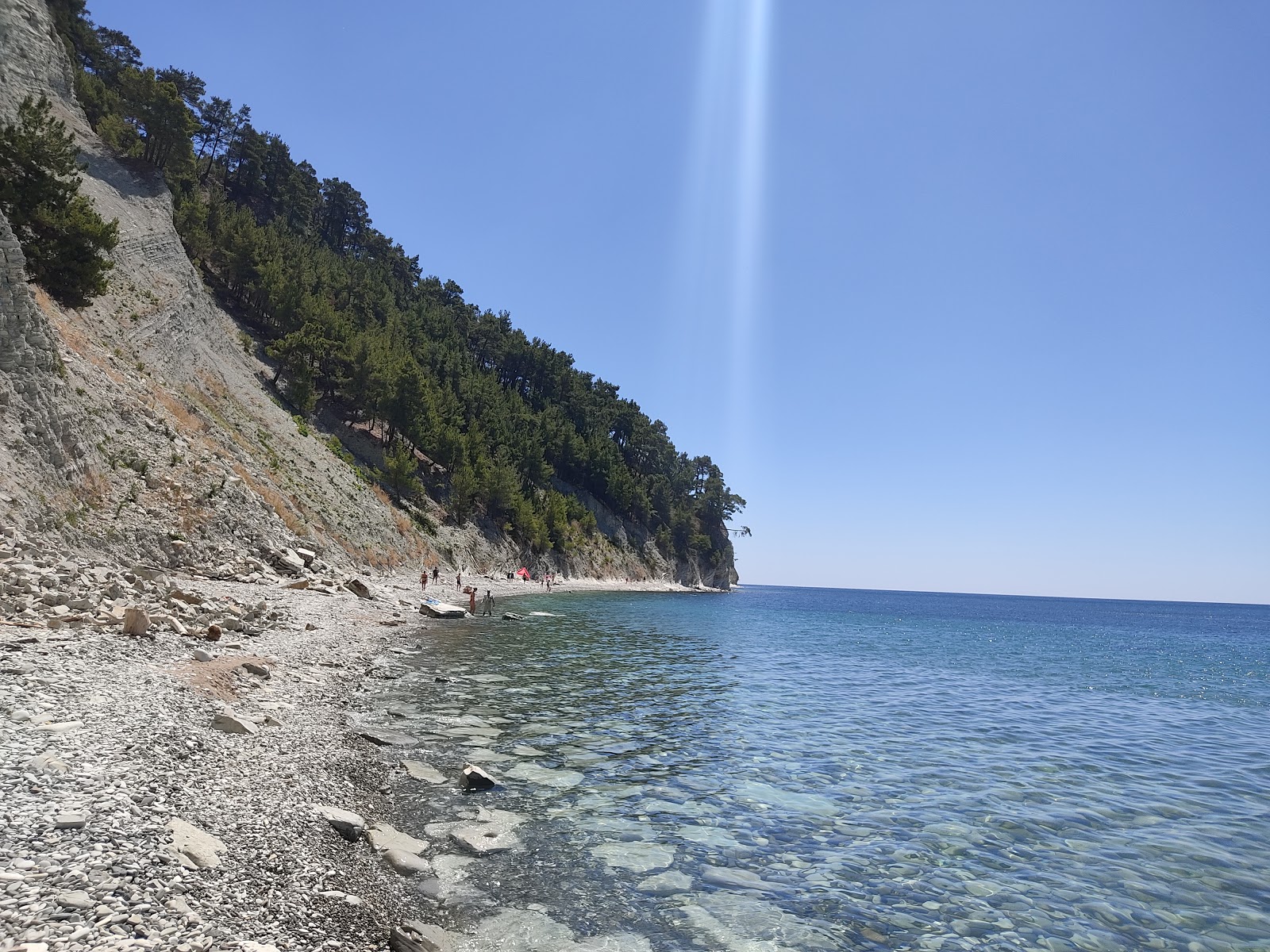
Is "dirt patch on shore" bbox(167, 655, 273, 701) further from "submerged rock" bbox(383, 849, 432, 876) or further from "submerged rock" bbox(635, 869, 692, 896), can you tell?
"submerged rock" bbox(635, 869, 692, 896)

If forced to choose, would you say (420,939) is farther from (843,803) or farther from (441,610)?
(441,610)

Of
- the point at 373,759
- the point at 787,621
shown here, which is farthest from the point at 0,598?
the point at 787,621

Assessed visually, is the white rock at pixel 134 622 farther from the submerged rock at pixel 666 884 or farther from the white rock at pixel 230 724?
the submerged rock at pixel 666 884

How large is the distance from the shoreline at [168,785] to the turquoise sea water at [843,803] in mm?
1522

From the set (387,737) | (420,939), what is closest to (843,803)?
(420,939)

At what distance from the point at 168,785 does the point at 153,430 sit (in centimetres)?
3159

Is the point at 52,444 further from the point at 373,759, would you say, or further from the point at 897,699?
the point at 897,699

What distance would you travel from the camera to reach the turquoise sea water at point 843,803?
9.46m

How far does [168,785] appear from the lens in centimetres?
942

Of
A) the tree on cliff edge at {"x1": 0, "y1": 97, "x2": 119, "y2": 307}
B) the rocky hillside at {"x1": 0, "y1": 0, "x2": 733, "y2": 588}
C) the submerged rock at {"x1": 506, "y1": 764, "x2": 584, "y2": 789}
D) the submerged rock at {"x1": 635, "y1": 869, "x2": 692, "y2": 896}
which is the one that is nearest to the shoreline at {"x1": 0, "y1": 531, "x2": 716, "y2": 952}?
the submerged rock at {"x1": 506, "y1": 764, "x2": 584, "y2": 789}

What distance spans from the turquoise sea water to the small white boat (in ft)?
32.1

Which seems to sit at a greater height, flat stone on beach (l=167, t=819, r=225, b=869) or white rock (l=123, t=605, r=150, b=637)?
white rock (l=123, t=605, r=150, b=637)

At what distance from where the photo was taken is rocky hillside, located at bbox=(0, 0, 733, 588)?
79.2ft

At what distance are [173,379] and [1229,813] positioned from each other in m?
60.6
